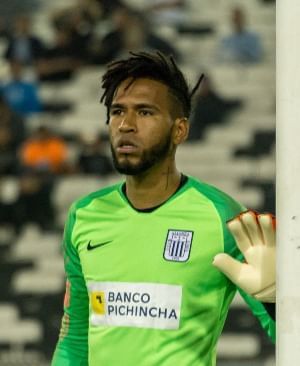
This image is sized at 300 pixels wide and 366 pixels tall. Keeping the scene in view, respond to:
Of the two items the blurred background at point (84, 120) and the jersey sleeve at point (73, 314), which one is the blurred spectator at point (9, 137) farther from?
the jersey sleeve at point (73, 314)

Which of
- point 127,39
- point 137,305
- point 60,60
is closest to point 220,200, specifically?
point 137,305

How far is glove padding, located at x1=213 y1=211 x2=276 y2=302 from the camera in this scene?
3.14 meters

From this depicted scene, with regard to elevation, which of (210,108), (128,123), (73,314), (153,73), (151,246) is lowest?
(73,314)

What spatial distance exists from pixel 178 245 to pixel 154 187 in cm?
22

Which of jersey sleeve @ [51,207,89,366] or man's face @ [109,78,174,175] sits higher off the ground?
man's face @ [109,78,174,175]

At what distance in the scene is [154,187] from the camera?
382 cm

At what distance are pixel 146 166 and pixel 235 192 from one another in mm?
7180

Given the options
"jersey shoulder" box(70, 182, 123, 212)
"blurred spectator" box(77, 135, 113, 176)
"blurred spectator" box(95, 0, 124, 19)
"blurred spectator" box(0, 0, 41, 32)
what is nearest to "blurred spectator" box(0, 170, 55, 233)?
"blurred spectator" box(77, 135, 113, 176)

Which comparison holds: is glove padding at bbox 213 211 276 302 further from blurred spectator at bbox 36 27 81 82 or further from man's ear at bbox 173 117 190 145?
blurred spectator at bbox 36 27 81 82

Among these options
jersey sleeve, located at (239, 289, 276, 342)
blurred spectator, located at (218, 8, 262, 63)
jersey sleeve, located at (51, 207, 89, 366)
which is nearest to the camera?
jersey sleeve, located at (239, 289, 276, 342)

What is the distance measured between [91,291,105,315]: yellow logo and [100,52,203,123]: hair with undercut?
596mm

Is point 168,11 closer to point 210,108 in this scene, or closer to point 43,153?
point 210,108

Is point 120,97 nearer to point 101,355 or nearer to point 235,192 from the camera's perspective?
point 101,355

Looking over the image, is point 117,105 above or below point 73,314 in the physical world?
above
